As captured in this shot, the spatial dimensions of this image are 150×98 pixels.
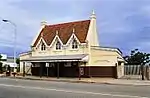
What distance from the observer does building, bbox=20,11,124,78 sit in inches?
1822

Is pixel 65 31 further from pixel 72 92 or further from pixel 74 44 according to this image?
pixel 72 92

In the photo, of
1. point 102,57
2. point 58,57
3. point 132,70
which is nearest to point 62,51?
point 58,57

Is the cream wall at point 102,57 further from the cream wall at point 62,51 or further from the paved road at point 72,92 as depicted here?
the paved road at point 72,92

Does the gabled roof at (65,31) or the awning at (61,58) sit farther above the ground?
the gabled roof at (65,31)

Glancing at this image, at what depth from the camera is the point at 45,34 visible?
181 feet

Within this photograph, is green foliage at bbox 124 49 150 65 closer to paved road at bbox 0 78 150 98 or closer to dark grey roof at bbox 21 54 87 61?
dark grey roof at bbox 21 54 87 61

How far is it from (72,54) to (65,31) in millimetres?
4768

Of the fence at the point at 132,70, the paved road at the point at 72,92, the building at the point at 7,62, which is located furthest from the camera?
the building at the point at 7,62

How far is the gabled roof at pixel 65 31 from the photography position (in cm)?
4962

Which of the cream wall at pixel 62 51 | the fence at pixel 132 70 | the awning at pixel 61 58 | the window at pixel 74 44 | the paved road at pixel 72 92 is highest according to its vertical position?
the window at pixel 74 44

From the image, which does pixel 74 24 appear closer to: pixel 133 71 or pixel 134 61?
pixel 133 71

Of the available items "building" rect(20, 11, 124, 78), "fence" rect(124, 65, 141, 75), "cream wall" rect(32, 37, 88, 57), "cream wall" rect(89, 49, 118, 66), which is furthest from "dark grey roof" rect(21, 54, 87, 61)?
"fence" rect(124, 65, 141, 75)

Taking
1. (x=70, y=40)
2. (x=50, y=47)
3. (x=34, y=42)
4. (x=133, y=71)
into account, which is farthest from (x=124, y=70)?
(x=34, y=42)

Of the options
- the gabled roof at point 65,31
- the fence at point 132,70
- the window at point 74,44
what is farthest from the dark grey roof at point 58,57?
the fence at point 132,70
